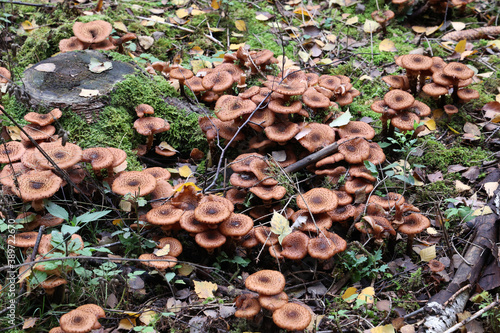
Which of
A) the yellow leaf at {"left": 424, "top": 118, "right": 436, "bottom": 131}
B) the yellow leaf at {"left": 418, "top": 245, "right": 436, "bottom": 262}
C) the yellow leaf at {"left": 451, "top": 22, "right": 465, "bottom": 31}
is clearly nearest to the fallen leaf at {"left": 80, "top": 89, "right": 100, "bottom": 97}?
the yellow leaf at {"left": 418, "top": 245, "right": 436, "bottom": 262}

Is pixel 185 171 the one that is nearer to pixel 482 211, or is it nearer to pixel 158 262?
pixel 158 262

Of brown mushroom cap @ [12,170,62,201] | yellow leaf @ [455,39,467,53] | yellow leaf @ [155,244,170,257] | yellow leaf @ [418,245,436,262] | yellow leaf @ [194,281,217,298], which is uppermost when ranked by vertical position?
brown mushroom cap @ [12,170,62,201]

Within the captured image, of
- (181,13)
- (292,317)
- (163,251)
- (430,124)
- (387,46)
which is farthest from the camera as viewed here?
(181,13)

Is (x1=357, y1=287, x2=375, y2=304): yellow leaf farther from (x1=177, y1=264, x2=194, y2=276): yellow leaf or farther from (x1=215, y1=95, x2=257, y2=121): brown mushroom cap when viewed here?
(x1=215, y1=95, x2=257, y2=121): brown mushroom cap

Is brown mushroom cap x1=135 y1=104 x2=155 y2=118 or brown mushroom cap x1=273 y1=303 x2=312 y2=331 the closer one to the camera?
brown mushroom cap x1=273 y1=303 x2=312 y2=331

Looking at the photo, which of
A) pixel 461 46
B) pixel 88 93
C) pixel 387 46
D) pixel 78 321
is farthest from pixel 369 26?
pixel 78 321

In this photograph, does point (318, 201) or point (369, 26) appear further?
point (369, 26)
